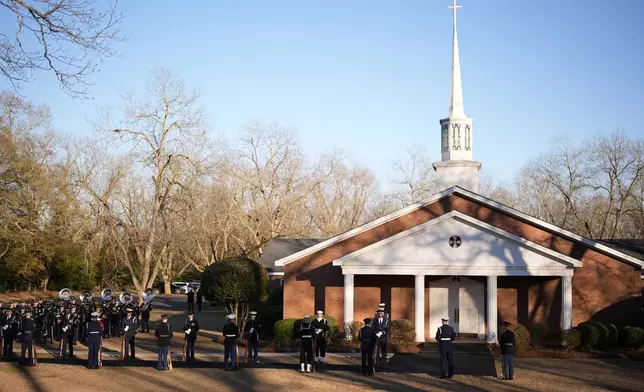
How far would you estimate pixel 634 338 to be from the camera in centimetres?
2770

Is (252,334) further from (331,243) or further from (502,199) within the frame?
(502,199)

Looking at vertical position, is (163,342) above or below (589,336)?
below

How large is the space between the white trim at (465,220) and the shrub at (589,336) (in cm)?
264

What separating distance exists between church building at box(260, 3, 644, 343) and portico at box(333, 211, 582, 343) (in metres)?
0.04

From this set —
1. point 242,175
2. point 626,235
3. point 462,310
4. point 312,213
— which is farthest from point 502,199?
point 462,310

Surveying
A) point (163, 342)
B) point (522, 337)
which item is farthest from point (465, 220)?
point (163, 342)

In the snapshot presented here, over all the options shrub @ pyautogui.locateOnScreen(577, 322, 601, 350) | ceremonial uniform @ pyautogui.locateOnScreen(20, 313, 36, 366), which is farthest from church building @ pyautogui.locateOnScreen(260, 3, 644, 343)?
ceremonial uniform @ pyautogui.locateOnScreen(20, 313, 36, 366)

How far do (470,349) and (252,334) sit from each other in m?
9.09

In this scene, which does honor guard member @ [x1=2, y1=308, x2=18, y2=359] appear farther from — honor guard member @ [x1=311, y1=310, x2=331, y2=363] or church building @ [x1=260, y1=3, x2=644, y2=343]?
honor guard member @ [x1=311, y1=310, x2=331, y2=363]

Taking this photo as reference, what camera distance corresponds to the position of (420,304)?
1180 inches

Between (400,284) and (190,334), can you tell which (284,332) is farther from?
(190,334)

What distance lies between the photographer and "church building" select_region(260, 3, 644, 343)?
29.8m

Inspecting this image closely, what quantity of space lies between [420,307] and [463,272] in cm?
220

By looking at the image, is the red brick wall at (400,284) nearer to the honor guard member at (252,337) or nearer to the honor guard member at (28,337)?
A: the honor guard member at (252,337)
